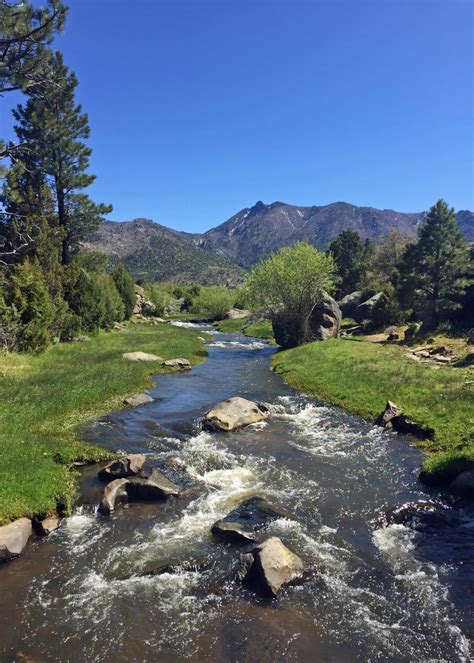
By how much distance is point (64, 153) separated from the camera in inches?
2148

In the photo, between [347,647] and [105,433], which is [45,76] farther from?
[347,647]

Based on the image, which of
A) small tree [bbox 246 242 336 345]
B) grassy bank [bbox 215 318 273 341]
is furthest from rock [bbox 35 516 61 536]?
grassy bank [bbox 215 318 273 341]

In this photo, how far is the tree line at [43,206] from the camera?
98.0 ft

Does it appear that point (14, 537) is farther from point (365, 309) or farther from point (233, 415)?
point (365, 309)

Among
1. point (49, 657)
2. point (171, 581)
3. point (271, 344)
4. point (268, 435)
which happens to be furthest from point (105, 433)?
point (271, 344)

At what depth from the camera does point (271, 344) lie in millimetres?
62531

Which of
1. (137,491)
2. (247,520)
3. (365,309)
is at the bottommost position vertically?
(247,520)

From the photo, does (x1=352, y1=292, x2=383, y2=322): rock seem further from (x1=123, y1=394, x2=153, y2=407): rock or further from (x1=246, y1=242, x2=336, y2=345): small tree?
(x1=123, y1=394, x2=153, y2=407): rock

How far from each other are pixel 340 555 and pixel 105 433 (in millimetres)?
14130

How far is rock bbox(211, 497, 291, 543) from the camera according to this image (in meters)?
12.8

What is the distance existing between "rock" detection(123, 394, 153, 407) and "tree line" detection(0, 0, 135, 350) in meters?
14.5

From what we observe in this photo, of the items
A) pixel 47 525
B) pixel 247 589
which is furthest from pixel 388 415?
pixel 47 525

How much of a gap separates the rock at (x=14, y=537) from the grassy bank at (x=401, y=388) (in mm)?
14523

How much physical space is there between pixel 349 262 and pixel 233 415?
83645mm
